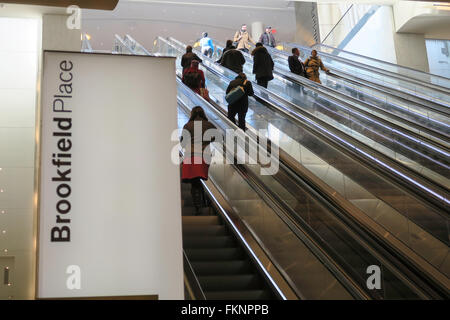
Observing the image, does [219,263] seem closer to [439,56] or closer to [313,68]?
[313,68]

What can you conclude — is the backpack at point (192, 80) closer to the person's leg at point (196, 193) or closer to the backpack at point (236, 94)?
the backpack at point (236, 94)

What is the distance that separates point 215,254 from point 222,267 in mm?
316

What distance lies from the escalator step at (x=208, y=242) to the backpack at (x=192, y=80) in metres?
5.77

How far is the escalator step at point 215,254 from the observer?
6.61 m

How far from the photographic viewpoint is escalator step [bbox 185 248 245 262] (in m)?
6.61

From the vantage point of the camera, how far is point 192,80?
12.3 m

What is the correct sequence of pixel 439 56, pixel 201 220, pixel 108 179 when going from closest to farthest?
pixel 108 179
pixel 201 220
pixel 439 56

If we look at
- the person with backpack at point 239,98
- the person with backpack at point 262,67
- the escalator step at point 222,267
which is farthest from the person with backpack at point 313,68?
the escalator step at point 222,267

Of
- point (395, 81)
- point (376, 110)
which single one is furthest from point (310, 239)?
point (395, 81)

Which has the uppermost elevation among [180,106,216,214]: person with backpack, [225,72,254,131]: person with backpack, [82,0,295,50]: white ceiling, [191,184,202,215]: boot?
[82,0,295,50]: white ceiling

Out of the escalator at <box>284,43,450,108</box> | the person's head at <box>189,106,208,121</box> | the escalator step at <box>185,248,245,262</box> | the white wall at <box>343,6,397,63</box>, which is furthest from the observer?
the white wall at <box>343,6,397,63</box>

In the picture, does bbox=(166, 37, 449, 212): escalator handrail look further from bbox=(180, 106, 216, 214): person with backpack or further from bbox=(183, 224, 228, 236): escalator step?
bbox=(183, 224, 228, 236): escalator step

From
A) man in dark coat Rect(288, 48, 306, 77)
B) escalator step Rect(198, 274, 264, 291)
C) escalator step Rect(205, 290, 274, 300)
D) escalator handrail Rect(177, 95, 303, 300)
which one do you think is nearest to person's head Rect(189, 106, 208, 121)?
escalator handrail Rect(177, 95, 303, 300)

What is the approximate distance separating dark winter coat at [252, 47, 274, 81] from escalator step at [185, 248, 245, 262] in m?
6.67
